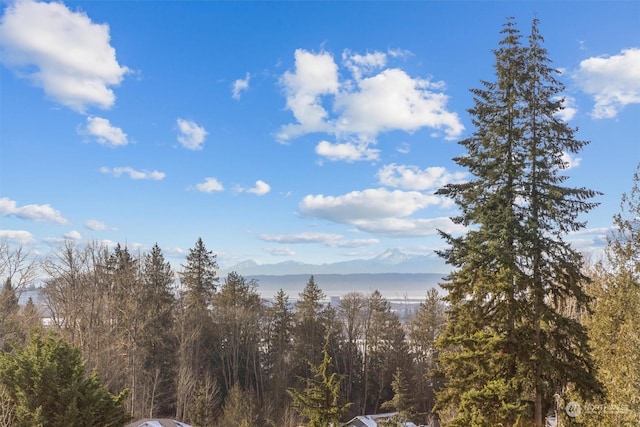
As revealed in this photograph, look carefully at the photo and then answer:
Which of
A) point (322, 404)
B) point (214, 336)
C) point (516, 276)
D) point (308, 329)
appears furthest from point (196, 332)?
point (516, 276)

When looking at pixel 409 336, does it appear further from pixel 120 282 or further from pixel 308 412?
pixel 308 412

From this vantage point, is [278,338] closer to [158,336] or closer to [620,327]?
[158,336]

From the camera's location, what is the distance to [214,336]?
34.2m

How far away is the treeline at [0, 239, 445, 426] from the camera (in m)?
22.9

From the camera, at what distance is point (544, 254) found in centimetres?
1062

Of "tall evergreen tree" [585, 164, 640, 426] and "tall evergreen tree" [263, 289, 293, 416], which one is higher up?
"tall evergreen tree" [585, 164, 640, 426]

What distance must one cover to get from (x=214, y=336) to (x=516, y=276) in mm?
28991

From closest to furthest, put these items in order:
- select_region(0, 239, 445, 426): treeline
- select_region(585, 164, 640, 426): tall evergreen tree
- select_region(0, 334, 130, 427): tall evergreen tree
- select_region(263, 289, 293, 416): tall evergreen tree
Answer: select_region(585, 164, 640, 426): tall evergreen tree, select_region(0, 334, 130, 427): tall evergreen tree, select_region(0, 239, 445, 426): treeline, select_region(263, 289, 293, 416): tall evergreen tree

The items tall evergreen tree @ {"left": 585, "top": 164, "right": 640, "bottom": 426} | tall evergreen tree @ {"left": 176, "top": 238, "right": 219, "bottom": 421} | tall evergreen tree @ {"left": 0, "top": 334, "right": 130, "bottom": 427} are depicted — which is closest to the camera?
tall evergreen tree @ {"left": 585, "top": 164, "right": 640, "bottom": 426}

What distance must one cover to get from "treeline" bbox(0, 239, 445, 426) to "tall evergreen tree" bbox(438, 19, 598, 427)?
1490cm

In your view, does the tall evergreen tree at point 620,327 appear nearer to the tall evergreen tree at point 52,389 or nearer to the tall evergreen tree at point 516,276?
the tall evergreen tree at point 516,276

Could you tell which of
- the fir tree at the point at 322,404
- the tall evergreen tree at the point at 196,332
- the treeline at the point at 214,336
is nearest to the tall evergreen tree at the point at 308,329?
the treeline at the point at 214,336

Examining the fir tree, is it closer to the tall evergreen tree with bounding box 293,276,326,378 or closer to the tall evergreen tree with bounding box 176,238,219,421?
the tall evergreen tree with bounding box 176,238,219,421

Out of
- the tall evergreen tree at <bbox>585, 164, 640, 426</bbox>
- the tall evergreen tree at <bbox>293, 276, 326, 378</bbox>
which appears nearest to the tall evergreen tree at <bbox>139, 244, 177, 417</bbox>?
the tall evergreen tree at <bbox>293, 276, 326, 378</bbox>
